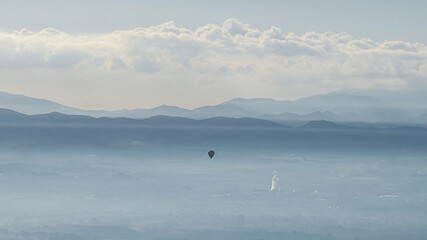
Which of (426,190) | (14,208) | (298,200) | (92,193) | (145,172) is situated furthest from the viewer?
(145,172)

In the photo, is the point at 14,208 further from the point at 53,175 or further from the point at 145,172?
the point at 145,172

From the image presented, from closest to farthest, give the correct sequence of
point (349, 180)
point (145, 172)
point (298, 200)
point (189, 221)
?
point (189, 221)
point (298, 200)
point (349, 180)
point (145, 172)

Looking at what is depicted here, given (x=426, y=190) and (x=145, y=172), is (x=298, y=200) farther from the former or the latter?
(x=145, y=172)

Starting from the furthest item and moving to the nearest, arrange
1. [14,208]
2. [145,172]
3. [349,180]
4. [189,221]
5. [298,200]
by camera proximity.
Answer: [145,172]
[349,180]
[298,200]
[14,208]
[189,221]

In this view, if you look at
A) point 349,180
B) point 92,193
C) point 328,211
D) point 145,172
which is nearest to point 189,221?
point 328,211

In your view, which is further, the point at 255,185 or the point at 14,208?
the point at 255,185

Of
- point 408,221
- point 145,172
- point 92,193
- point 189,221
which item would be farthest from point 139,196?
point 145,172

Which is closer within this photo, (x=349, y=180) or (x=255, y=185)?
(x=255, y=185)

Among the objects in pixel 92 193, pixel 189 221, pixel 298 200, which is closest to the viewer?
pixel 189 221
